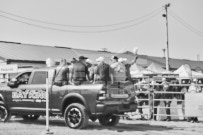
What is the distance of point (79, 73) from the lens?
11.4m

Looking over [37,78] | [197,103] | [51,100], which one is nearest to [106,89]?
[51,100]

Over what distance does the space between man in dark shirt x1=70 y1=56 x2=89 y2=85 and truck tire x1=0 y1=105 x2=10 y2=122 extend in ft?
8.99

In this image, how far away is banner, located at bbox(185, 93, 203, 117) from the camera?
1373 cm

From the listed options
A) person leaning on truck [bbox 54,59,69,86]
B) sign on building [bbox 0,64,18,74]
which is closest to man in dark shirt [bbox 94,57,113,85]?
person leaning on truck [bbox 54,59,69,86]

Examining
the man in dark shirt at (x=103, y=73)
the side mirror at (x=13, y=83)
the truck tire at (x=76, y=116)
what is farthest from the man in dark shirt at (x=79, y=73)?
the side mirror at (x=13, y=83)

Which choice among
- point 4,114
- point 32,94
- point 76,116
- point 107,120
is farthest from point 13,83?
point 107,120

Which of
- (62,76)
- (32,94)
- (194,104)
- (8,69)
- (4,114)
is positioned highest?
(8,69)

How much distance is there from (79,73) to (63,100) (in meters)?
0.94

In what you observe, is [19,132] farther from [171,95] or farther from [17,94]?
[171,95]

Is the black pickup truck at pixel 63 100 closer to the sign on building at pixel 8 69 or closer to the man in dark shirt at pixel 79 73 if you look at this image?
the man in dark shirt at pixel 79 73

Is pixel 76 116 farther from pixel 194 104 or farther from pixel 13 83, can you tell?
pixel 194 104

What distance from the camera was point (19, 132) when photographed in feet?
33.7

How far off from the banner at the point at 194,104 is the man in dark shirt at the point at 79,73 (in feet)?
14.7

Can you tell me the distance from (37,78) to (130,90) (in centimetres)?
307
